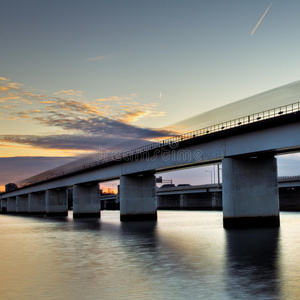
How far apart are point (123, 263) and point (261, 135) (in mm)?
22067

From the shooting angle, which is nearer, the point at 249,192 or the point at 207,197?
the point at 249,192

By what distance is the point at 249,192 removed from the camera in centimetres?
4050

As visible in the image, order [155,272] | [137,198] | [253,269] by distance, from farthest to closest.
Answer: [137,198], [253,269], [155,272]

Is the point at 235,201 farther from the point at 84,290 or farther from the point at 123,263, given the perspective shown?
the point at 84,290

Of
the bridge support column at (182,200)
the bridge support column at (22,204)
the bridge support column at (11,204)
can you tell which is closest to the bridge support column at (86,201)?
the bridge support column at (182,200)

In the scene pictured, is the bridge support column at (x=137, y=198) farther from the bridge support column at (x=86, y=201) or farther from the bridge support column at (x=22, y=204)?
the bridge support column at (x=22, y=204)

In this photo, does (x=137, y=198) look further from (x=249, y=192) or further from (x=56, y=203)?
(x=56, y=203)

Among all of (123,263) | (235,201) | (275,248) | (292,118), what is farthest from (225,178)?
(123,263)

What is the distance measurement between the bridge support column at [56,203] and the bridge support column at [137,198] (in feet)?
158

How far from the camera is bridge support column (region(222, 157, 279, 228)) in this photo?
4044cm

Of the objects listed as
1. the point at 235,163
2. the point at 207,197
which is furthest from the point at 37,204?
the point at 235,163

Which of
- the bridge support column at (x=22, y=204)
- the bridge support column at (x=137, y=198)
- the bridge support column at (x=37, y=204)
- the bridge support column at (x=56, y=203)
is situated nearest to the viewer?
the bridge support column at (x=137, y=198)

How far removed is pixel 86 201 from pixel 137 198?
2757 cm

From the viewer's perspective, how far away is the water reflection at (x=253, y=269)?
42.4 ft
